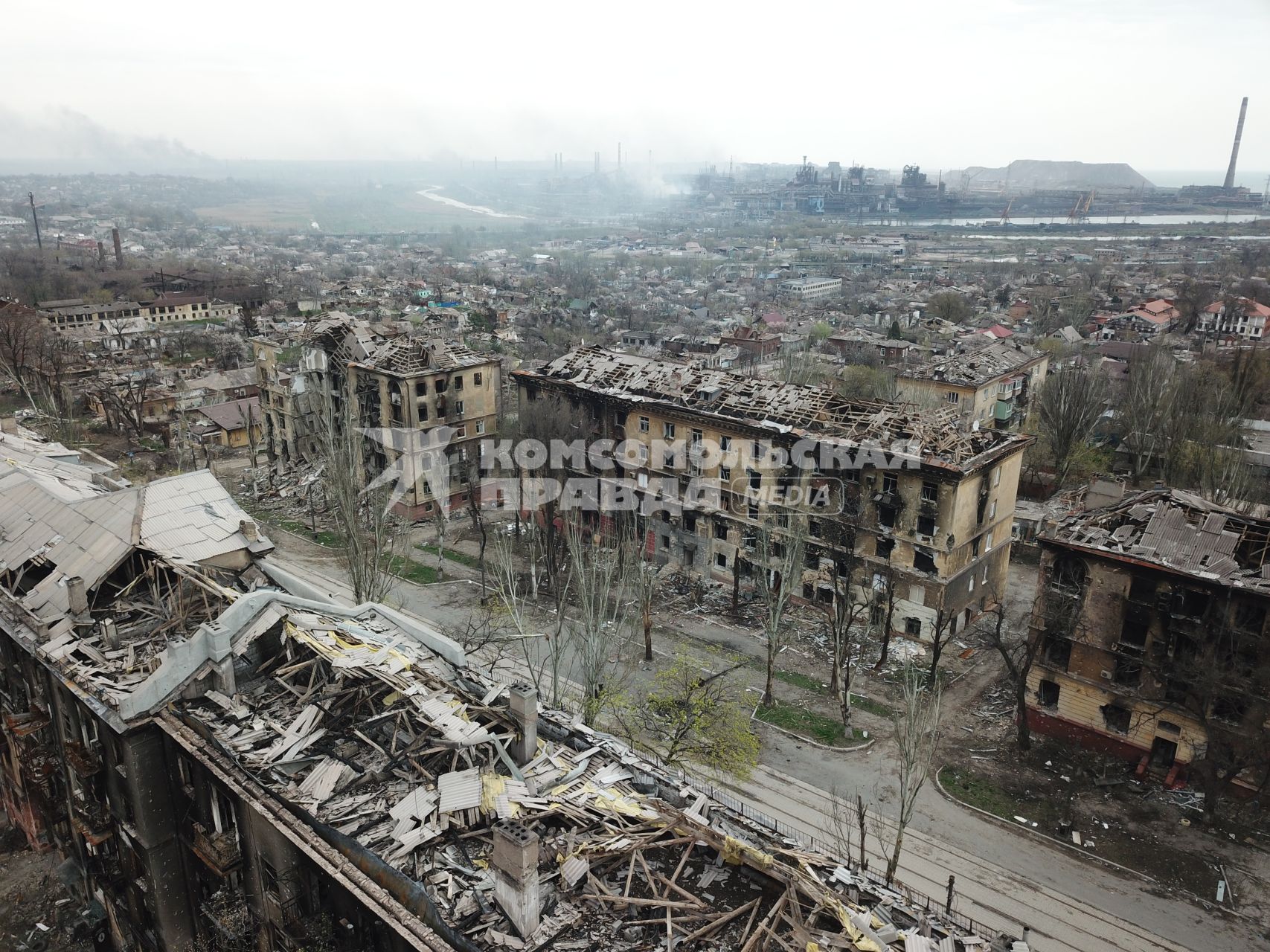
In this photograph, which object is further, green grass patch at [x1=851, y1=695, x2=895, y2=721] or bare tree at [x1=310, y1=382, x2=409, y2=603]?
bare tree at [x1=310, y1=382, x2=409, y2=603]

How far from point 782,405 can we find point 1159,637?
18714 millimetres

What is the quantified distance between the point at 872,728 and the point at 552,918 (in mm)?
20910

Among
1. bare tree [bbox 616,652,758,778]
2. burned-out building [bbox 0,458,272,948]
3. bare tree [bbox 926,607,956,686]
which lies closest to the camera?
burned-out building [bbox 0,458,272,948]

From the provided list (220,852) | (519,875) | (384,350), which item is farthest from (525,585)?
(519,875)

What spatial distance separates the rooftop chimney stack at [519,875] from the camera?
1191 centimetres

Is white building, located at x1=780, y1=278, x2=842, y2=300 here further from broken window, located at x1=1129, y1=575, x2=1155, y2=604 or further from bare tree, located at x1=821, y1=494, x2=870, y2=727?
broken window, located at x1=1129, y1=575, x2=1155, y2=604

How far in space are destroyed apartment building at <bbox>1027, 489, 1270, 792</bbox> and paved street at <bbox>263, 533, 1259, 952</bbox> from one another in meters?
4.85

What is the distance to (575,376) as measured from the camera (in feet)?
156

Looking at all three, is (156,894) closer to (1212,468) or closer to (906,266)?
(1212,468)

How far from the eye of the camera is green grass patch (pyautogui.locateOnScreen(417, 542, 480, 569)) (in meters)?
44.7

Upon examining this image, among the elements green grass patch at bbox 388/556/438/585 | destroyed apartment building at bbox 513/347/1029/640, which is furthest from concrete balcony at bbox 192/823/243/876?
green grass patch at bbox 388/556/438/585

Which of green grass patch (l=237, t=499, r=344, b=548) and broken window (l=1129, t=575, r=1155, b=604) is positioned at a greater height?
broken window (l=1129, t=575, r=1155, b=604)

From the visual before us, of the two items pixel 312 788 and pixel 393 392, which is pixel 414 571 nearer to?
pixel 393 392

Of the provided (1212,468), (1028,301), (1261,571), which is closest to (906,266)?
(1028,301)
